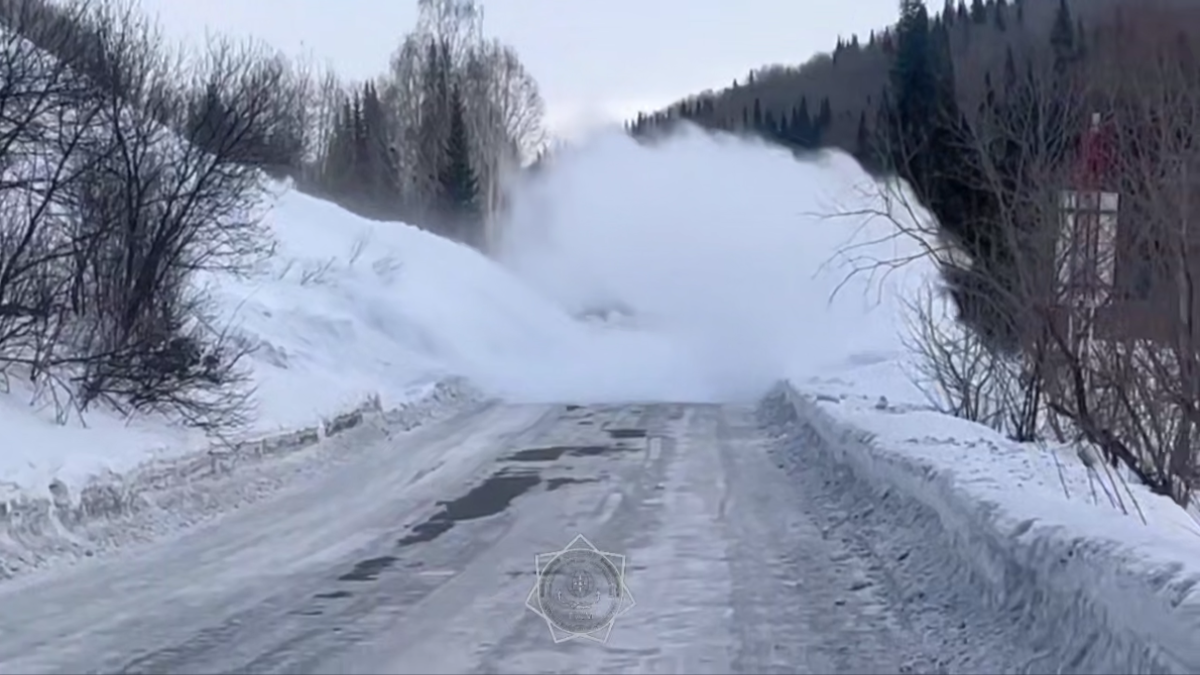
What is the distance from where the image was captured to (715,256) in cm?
3941

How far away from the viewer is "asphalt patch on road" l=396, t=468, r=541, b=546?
11297mm

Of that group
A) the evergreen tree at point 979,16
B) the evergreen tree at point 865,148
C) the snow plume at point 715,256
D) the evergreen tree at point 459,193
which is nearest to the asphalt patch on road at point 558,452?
the snow plume at point 715,256

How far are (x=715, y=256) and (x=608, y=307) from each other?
420cm

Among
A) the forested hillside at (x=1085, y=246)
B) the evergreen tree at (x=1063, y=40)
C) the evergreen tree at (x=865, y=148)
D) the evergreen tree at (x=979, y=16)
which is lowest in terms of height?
the forested hillside at (x=1085, y=246)

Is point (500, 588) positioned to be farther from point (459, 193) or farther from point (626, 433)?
point (459, 193)

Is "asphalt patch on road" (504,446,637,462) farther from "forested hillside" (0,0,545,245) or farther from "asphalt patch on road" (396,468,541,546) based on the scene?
"forested hillside" (0,0,545,245)

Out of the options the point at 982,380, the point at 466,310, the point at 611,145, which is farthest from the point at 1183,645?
the point at 611,145

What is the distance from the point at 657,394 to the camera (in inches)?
1136

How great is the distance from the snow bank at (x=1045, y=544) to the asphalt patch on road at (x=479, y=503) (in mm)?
3249

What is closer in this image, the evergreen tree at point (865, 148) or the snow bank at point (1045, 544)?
the snow bank at point (1045, 544)

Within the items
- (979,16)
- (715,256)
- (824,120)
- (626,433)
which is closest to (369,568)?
(626,433)

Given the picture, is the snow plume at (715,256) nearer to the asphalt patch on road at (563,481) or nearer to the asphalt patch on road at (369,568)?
the asphalt patch on road at (563,481)

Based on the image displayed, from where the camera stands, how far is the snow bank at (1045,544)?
18.4 feet

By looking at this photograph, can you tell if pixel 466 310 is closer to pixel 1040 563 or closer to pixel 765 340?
pixel 765 340
